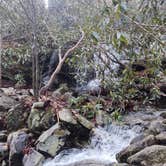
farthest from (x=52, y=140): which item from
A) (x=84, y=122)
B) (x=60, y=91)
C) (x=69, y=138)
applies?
(x=60, y=91)

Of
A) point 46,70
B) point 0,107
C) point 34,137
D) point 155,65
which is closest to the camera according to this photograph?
point 155,65

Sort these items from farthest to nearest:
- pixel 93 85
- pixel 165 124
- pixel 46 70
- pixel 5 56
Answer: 1. pixel 46 70
2. pixel 5 56
3. pixel 93 85
4. pixel 165 124

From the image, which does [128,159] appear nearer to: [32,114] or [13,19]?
[32,114]

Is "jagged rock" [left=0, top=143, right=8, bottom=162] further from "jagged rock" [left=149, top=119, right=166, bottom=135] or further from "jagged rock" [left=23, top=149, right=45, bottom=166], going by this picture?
"jagged rock" [left=149, top=119, right=166, bottom=135]

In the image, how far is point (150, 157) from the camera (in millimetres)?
4996

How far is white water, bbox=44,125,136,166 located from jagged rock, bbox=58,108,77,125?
53 centimetres

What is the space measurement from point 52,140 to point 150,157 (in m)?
2.13

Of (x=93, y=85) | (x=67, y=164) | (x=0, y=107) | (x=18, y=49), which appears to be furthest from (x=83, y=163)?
(x=18, y=49)

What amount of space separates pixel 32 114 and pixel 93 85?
11.8ft

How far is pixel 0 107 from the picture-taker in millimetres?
8523

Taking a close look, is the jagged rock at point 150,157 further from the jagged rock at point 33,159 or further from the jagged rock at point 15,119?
the jagged rock at point 15,119

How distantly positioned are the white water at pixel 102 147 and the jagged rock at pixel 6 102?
2.62 metres

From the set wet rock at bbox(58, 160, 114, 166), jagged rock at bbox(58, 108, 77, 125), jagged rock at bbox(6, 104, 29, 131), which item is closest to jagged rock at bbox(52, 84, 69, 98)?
jagged rock at bbox(6, 104, 29, 131)

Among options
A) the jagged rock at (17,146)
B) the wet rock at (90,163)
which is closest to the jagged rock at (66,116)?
the jagged rock at (17,146)
